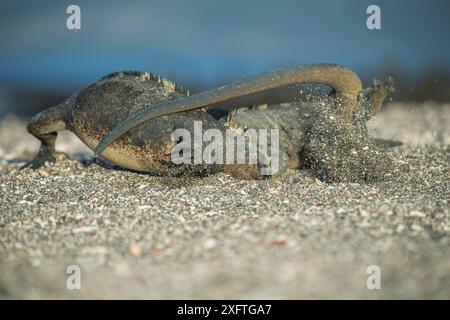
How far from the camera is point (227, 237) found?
3.60m

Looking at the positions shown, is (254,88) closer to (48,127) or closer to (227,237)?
(227,237)

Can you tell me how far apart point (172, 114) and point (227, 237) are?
2322 mm

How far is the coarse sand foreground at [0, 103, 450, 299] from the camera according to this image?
9.74 feet

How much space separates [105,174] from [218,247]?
3164mm

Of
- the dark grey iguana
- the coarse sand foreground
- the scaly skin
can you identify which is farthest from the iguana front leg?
the scaly skin

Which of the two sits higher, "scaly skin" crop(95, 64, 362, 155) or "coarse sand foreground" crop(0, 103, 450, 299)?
"scaly skin" crop(95, 64, 362, 155)

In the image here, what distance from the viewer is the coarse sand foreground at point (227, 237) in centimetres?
297

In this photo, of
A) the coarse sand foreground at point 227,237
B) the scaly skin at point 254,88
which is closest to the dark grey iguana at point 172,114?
the scaly skin at point 254,88

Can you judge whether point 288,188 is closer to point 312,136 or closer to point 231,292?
point 312,136

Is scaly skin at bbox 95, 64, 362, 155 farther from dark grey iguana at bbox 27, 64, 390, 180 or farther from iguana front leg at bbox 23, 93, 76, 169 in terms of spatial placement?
iguana front leg at bbox 23, 93, 76, 169

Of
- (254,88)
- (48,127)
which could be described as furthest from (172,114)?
(48,127)

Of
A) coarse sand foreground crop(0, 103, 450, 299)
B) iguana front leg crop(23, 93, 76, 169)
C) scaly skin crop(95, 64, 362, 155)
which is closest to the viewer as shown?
coarse sand foreground crop(0, 103, 450, 299)

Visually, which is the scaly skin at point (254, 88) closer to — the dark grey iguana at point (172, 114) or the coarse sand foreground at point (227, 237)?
the dark grey iguana at point (172, 114)
